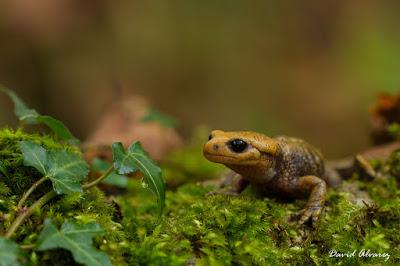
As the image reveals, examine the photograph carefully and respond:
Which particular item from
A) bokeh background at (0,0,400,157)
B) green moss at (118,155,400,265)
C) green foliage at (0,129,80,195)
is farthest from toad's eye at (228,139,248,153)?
bokeh background at (0,0,400,157)

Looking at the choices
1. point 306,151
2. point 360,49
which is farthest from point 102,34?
point 306,151

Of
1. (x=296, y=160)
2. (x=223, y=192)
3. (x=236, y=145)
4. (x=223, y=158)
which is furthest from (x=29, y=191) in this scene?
(x=296, y=160)

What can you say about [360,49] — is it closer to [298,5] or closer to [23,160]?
[298,5]

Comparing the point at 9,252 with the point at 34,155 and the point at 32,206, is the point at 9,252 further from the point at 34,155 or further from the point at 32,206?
the point at 34,155

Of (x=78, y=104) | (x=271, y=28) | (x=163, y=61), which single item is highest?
(x=271, y=28)

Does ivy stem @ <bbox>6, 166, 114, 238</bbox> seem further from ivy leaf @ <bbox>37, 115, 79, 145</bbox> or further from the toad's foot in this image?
the toad's foot
